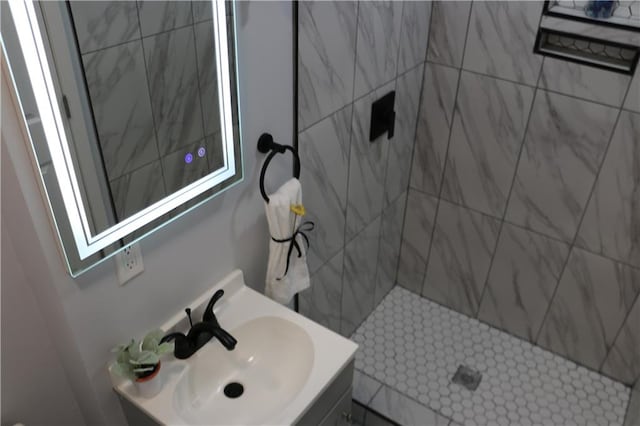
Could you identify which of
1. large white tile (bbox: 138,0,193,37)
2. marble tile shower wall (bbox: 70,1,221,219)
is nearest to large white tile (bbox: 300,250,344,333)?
marble tile shower wall (bbox: 70,1,221,219)

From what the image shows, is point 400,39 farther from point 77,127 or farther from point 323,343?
point 77,127

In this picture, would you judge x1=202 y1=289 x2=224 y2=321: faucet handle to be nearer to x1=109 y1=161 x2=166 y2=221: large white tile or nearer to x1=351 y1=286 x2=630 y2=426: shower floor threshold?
x1=109 y1=161 x2=166 y2=221: large white tile

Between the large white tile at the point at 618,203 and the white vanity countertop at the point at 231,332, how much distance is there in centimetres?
126

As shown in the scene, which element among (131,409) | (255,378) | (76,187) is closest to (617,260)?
(255,378)

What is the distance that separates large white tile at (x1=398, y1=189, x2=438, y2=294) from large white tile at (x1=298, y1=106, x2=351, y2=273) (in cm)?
62

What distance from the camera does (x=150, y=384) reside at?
4.38 ft

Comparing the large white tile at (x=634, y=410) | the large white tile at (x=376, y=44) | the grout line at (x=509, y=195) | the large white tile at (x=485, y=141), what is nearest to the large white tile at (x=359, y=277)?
the large white tile at (x=485, y=141)

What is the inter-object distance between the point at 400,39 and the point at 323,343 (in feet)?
3.90

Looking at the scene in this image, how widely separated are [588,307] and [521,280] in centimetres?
30

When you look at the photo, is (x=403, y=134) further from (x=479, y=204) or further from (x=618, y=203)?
(x=618, y=203)

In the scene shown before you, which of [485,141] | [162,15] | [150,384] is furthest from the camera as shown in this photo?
[485,141]

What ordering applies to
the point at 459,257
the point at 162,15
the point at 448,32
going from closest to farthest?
the point at 162,15, the point at 448,32, the point at 459,257

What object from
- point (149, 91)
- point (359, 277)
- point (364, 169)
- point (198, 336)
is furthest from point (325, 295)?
point (149, 91)

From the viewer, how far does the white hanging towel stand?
1606 mm
